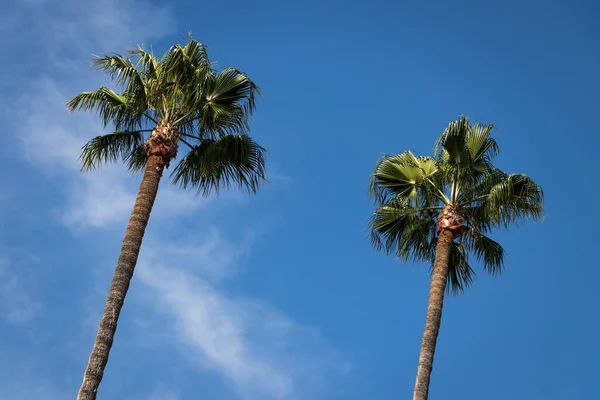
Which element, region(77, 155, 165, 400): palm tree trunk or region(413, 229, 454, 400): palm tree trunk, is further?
region(413, 229, 454, 400): palm tree trunk

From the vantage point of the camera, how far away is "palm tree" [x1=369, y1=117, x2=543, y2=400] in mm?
25953

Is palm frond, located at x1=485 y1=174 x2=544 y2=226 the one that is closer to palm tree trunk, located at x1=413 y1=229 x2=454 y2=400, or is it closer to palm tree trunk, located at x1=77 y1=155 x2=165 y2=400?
palm tree trunk, located at x1=413 y1=229 x2=454 y2=400

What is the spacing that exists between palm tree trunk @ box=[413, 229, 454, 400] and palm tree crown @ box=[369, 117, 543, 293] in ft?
1.56

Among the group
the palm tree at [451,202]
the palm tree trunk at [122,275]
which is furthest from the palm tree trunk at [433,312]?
the palm tree trunk at [122,275]

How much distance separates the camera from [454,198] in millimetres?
26359

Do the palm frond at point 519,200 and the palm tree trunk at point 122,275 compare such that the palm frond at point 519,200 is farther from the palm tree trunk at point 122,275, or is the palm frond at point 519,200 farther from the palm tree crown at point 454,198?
the palm tree trunk at point 122,275

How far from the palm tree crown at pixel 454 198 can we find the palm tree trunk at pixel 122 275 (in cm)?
652

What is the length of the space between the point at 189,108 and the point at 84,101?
257 cm

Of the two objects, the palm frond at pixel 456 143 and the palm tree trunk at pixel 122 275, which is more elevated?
the palm frond at pixel 456 143

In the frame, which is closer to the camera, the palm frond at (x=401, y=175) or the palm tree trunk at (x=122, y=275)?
the palm tree trunk at (x=122, y=275)

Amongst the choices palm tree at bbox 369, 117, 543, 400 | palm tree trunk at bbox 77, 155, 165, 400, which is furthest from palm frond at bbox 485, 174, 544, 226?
palm tree trunk at bbox 77, 155, 165, 400

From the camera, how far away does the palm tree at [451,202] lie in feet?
85.1

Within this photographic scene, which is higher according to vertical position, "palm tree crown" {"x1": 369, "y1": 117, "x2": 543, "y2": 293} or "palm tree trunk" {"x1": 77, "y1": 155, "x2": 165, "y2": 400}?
"palm tree crown" {"x1": 369, "y1": 117, "x2": 543, "y2": 293}

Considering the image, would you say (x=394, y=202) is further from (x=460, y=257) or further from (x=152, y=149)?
(x=152, y=149)
